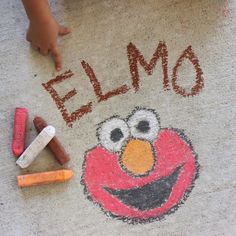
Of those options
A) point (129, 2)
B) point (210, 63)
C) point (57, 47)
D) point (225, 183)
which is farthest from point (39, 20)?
point (225, 183)

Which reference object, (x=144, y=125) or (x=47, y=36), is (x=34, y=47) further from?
(x=144, y=125)

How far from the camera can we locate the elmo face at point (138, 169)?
100 cm

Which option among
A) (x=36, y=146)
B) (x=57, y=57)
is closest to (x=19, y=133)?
(x=36, y=146)

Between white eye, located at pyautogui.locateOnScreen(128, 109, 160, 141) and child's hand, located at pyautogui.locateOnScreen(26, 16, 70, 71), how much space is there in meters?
0.17

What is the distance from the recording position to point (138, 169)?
1.01 m

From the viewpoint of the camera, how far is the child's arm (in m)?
0.95

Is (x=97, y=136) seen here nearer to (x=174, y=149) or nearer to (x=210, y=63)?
(x=174, y=149)

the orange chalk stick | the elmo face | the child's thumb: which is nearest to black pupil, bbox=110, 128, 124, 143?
the elmo face

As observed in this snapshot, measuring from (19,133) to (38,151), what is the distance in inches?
2.0

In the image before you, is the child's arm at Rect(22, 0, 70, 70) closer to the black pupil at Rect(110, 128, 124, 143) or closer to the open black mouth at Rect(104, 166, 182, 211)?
the black pupil at Rect(110, 128, 124, 143)

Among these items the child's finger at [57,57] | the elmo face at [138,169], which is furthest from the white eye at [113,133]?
the child's finger at [57,57]

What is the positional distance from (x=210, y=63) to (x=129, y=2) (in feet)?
0.65

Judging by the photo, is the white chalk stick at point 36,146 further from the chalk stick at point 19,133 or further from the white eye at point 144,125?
the white eye at point 144,125

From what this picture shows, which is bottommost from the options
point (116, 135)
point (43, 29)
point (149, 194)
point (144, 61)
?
point (149, 194)
